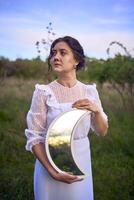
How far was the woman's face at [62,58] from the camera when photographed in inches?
77.9

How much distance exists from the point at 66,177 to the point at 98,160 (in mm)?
3190

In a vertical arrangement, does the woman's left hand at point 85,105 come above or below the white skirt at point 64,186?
above

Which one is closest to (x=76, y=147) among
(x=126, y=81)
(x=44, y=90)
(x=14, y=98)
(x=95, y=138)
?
(x=44, y=90)

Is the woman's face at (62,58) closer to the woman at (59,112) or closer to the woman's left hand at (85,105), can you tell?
the woman at (59,112)

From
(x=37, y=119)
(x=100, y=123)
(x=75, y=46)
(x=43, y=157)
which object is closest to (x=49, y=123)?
(x=37, y=119)

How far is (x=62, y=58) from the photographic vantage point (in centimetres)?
198

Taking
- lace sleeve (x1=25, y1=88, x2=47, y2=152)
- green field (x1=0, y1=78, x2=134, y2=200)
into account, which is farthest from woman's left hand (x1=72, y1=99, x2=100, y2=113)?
green field (x1=0, y1=78, x2=134, y2=200)

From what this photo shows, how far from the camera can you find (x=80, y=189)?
80.1 inches

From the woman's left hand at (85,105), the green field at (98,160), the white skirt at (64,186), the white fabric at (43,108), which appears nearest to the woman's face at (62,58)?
the white fabric at (43,108)

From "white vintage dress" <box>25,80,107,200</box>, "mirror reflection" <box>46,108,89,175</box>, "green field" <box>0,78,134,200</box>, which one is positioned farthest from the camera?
"green field" <box>0,78,134,200</box>

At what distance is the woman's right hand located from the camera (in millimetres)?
1873

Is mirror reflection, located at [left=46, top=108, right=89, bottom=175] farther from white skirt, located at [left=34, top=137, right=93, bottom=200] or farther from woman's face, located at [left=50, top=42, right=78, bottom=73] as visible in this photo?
woman's face, located at [left=50, top=42, right=78, bottom=73]

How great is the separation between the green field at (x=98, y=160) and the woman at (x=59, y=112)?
1.74 m

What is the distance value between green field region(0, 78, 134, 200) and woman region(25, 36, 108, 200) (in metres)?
1.74
